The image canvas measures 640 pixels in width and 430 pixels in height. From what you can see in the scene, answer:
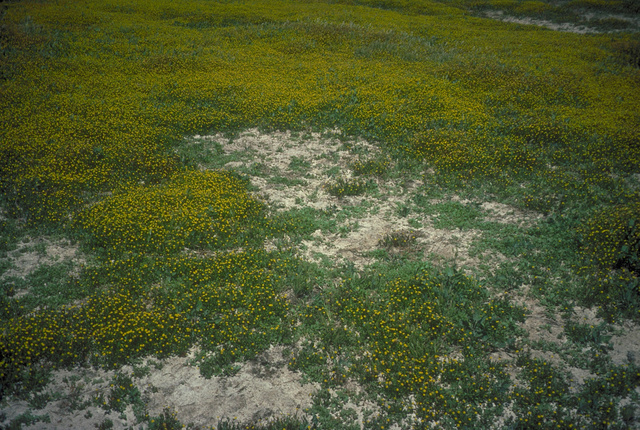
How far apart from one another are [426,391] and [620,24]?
4691 cm

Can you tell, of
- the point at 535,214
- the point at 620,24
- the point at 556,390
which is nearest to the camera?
the point at 556,390

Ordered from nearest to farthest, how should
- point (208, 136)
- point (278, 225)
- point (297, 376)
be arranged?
point (297, 376) < point (278, 225) < point (208, 136)

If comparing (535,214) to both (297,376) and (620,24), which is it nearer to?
(297,376)

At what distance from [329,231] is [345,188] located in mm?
2361

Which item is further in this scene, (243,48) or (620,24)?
(620,24)

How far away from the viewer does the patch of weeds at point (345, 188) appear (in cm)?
1427

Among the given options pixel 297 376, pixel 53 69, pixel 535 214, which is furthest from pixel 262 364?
pixel 53 69

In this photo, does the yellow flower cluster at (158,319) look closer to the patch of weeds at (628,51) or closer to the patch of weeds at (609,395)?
the patch of weeds at (609,395)

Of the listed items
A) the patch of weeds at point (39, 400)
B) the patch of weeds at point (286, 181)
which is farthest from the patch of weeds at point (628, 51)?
the patch of weeds at point (39, 400)

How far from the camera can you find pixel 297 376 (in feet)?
27.3

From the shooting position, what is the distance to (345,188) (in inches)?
565

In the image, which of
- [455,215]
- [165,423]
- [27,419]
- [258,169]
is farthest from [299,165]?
[27,419]

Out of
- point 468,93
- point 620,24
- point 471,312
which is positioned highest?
point 620,24

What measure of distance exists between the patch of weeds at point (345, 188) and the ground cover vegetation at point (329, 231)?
0.10m
